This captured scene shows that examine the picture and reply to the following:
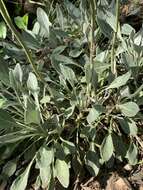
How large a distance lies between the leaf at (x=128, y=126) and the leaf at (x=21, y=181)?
0.40m

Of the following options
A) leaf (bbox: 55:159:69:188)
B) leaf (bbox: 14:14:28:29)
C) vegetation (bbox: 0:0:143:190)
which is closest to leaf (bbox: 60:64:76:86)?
vegetation (bbox: 0:0:143:190)

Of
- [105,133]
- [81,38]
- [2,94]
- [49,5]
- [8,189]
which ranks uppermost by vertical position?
[49,5]

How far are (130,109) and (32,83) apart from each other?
1.30 ft

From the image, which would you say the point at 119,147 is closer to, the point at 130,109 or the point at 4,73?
the point at 130,109

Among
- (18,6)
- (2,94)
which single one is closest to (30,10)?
(18,6)

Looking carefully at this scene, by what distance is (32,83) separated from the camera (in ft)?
6.27

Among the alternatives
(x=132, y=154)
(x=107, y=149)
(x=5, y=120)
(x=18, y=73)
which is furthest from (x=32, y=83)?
(x=132, y=154)

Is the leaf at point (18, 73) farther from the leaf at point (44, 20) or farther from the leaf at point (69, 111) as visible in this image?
the leaf at point (44, 20)

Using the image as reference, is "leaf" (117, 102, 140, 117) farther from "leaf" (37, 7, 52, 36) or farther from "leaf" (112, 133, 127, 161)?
"leaf" (37, 7, 52, 36)

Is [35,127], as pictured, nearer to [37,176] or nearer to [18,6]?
[37,176]

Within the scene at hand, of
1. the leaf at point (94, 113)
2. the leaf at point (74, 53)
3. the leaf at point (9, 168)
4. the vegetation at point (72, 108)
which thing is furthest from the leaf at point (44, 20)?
the leaf at point (9, 168)

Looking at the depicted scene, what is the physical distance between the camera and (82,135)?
6.57 feet

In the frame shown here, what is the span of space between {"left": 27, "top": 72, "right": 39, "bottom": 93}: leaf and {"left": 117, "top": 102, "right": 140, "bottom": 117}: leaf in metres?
0.35

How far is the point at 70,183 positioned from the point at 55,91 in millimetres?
408
